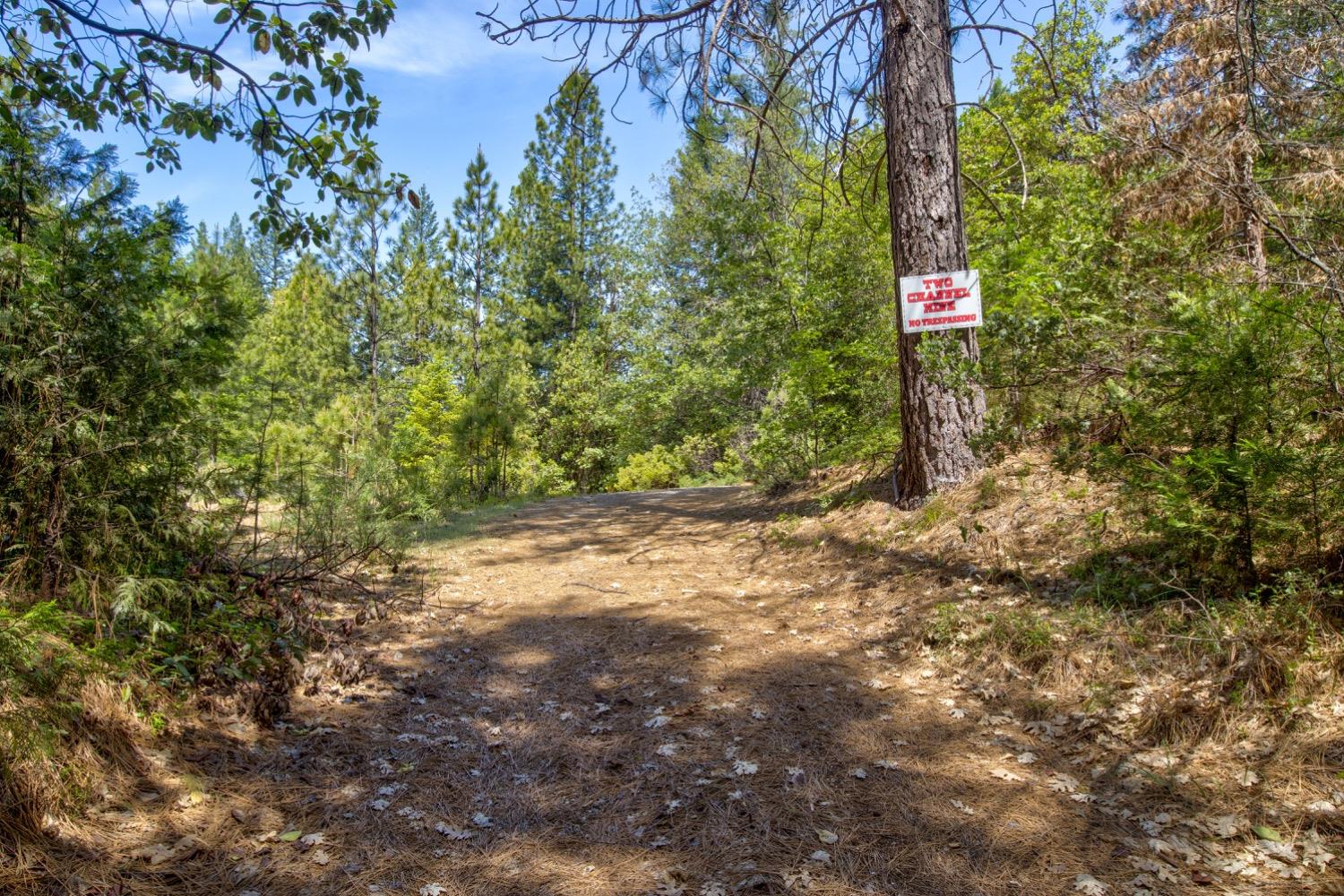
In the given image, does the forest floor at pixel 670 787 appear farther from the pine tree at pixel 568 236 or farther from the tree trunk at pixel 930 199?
the pine tree at pixel 568 236

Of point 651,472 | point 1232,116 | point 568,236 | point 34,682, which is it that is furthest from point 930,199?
point 568,236

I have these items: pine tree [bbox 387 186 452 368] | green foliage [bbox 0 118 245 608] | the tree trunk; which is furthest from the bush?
green foliage [bbox 0 118 245 608]

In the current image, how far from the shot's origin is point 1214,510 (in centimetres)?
312

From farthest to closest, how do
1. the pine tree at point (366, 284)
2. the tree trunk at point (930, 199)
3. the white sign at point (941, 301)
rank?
the pine tree at point (366, 284) → the tree trunk at point (930, 199) → the white sign at point (941, 301)

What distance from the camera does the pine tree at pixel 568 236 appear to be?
2680cm

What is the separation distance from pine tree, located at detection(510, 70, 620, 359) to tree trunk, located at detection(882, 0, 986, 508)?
67.7ft

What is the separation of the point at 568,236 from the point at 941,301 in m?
25.0

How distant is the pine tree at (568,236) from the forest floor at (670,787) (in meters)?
22.4

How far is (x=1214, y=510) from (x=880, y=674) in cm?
172

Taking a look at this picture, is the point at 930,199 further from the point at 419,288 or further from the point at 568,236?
the point at 568,236

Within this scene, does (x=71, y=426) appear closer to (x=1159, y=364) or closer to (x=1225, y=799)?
(x=1225, y=799)

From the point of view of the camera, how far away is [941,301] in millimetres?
5477

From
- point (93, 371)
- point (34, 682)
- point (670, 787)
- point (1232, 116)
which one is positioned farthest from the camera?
point (1232, 116)

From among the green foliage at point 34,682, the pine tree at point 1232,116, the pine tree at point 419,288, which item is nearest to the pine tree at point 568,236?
the pine tree at point 419,288
